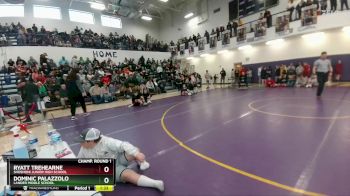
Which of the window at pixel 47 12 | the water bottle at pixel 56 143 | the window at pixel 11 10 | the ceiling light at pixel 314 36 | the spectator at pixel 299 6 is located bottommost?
the water bottle at pixel 56 143

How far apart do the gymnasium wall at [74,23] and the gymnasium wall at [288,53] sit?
11164 mm

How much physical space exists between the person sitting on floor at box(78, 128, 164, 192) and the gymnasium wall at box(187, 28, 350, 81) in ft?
53.5

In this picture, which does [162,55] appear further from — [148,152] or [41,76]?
[148,152]

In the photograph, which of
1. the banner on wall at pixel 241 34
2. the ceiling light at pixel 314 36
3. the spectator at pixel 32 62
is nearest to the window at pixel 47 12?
the spectator at pixel 32 62

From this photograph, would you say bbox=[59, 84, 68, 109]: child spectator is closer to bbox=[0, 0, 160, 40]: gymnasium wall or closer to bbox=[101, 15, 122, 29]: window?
bbox=[0, 0, 160, 40]: gymnasium wall

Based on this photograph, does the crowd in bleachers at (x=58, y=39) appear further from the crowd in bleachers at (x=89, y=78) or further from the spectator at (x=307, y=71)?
the spectator at (x=307, y=71)

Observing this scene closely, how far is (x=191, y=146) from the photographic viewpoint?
14.8ft

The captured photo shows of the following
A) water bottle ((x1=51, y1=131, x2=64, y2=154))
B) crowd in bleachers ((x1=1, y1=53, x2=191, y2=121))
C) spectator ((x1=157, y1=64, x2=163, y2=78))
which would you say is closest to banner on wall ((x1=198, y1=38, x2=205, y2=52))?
spectator ((x1=157, y1=64, x2=163, y2=78))

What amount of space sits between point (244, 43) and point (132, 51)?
1146cm

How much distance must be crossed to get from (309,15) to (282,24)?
1944 millimetres

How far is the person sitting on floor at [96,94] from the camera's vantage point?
13.9m

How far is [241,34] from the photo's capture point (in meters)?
18.9

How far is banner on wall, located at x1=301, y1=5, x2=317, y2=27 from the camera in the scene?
1359 centimetres
